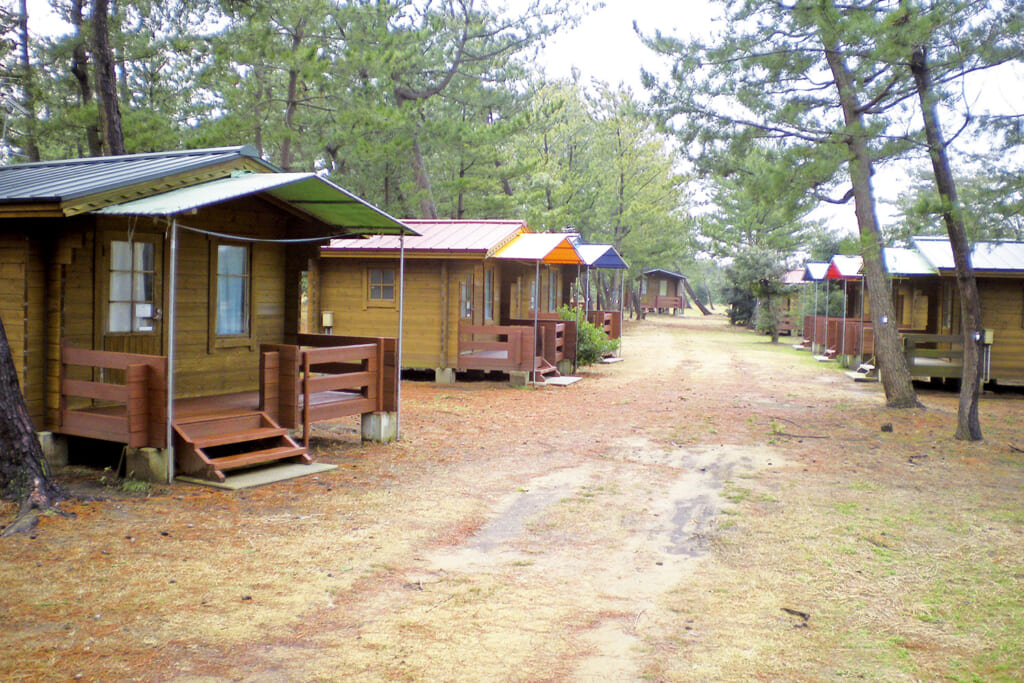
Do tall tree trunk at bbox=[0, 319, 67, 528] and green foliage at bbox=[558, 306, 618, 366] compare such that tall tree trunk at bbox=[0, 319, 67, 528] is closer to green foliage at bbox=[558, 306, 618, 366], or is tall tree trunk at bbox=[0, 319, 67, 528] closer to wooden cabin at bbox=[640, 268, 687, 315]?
green foliage at bbox=[558, 306, 618, 366]

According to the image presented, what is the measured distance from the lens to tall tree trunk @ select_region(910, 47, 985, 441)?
10969 mm

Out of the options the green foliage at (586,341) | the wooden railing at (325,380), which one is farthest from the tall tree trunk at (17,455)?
the green foliage at (586,341)

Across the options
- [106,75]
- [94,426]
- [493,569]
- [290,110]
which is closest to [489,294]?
[290,110]

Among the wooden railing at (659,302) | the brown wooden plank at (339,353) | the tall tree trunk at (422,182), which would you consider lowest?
the brown wooden plank at (339,353)

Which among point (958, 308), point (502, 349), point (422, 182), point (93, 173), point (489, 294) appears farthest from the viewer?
point (422, 182)

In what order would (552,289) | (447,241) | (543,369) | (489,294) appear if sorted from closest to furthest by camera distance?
(447,241)
(543,369)
(489,294)
(552,289)

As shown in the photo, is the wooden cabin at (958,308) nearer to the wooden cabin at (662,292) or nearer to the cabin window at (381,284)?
the cabin window at (381,284)

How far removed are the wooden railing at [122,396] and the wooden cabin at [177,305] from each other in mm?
14

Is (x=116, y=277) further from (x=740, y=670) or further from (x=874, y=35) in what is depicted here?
(x=874, y=35)

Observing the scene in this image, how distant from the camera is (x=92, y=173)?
28.2 ft

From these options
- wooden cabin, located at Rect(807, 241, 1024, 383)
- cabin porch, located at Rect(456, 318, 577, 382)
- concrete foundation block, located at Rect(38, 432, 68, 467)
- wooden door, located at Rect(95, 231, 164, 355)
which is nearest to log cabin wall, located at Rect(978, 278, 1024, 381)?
wooden cabin, located at Rect(807, 241, 1024, 383)

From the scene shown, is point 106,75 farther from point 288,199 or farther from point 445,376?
point 445,376

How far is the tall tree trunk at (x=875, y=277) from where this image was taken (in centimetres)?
1340

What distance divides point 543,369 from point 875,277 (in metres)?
6.71
